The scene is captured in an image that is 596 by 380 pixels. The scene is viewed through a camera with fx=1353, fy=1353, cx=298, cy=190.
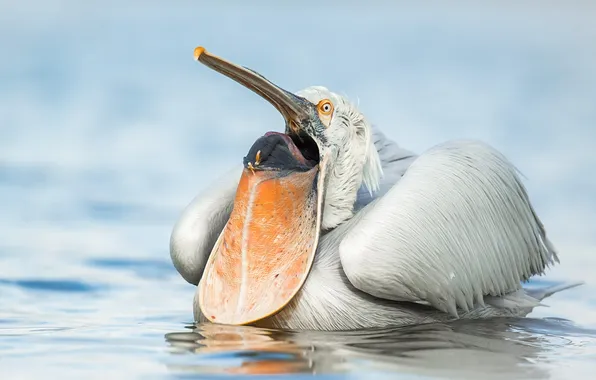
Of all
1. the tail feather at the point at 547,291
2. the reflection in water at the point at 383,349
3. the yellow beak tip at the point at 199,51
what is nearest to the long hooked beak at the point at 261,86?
the yellow beak tip at the point at 199,51

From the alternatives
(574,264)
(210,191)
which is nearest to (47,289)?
(210,191)

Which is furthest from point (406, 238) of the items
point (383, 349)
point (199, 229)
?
point (199, 229)

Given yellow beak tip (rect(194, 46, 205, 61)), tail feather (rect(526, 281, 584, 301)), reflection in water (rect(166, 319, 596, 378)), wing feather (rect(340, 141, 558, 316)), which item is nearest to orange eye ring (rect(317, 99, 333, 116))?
wing feather (rect(340, 141, 558, 316))

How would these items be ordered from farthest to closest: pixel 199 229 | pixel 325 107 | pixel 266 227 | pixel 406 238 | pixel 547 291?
pixel 547 291 < pixel 199 229 < pixel 325 107 < pixel 266 227 < pixel 406 238

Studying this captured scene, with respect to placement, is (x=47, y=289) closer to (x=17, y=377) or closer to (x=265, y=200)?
(x=265, y=200)

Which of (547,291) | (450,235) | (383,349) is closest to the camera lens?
(383,349)

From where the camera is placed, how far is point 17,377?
16.0 ft

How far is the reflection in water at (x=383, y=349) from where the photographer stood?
16.3 ft

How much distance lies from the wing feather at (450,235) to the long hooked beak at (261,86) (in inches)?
20.9

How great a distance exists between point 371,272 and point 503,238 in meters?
0.87

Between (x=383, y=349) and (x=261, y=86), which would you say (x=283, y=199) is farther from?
(x=383, y=349)

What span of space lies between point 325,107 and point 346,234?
61 centimetres

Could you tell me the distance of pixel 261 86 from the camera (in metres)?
5.83

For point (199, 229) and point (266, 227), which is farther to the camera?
point (199, 229)
